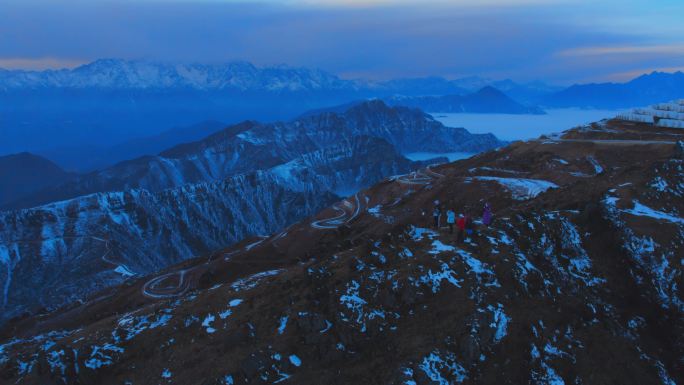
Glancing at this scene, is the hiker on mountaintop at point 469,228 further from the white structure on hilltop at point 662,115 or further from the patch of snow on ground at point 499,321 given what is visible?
the white structure on hilltop at point 662,115

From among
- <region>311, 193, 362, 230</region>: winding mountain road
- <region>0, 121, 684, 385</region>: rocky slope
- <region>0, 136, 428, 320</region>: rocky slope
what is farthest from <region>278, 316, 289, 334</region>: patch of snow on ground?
<region>0, 136, 428, 320</region>: rocky slope

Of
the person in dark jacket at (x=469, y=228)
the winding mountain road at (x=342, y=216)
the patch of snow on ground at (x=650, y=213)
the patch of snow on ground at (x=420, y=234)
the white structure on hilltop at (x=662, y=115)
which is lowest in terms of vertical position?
the winding mountain road at (x=342, y=216)

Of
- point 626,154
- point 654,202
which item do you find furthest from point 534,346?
point 626,154

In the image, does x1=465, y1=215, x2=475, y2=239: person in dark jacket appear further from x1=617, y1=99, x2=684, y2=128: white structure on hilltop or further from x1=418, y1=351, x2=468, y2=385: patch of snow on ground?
x1=617, y1=99, x2=684, y2=128: white structure on hilltop

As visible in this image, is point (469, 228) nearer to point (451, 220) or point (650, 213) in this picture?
point (451, 220)

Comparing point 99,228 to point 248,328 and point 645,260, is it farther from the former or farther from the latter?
point 645,260

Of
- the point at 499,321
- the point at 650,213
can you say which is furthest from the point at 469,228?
the point at 650,213

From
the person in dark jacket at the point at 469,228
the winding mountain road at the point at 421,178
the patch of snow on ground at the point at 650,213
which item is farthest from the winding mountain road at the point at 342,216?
the patch of snow on ground at the point at 650,213
